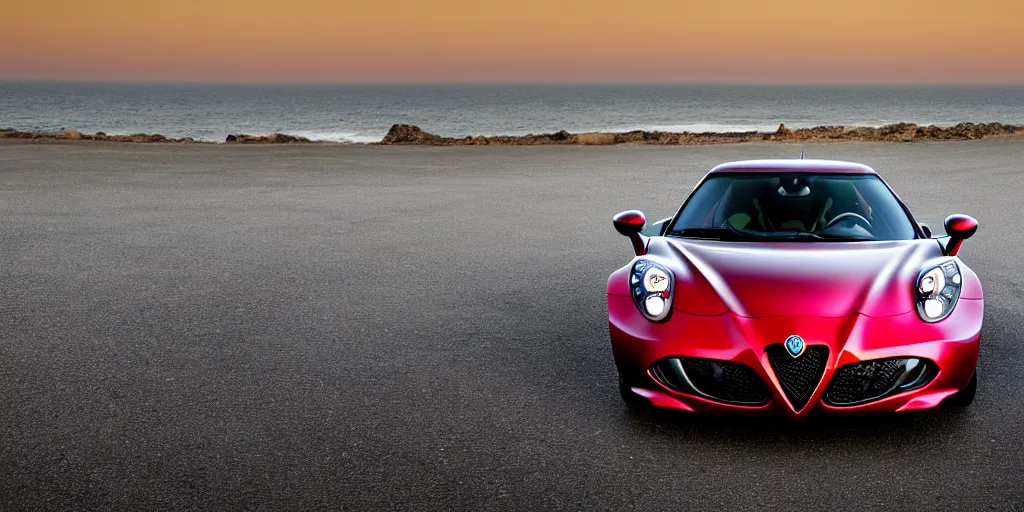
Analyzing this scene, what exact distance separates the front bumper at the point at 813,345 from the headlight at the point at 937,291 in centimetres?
4

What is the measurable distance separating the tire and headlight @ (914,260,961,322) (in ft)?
1.29

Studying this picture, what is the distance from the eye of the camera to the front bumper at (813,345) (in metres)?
4.32

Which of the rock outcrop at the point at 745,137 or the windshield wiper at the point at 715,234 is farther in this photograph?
the rock outcrop at the point at 745,137

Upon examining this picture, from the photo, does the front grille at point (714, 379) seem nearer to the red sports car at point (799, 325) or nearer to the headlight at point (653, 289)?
the red sports car at point (799, 325)

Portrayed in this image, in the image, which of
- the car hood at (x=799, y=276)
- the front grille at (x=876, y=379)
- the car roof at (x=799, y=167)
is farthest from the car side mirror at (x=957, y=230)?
the front grille at (x=876, y=379)

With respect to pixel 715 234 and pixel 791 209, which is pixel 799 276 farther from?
pixel 791 209

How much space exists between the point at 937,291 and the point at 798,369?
97 cm

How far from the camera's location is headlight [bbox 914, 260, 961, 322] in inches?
180

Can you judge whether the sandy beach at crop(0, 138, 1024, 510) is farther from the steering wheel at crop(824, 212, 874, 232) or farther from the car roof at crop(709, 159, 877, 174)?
the car roof at crop(709, 159, 877, 174)

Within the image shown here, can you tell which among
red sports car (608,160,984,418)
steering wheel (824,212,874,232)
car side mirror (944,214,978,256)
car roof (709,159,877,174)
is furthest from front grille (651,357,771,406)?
car roof (709,159,877,174)

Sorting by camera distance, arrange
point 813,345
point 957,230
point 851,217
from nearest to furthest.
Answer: point 813,345
point 957,230
point 851,217

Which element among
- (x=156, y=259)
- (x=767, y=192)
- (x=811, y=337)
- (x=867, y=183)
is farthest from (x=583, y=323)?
(x=156, y=259)

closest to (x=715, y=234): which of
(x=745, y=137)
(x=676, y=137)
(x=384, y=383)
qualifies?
(x=384, y=383)

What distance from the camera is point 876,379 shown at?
14.4 feet
